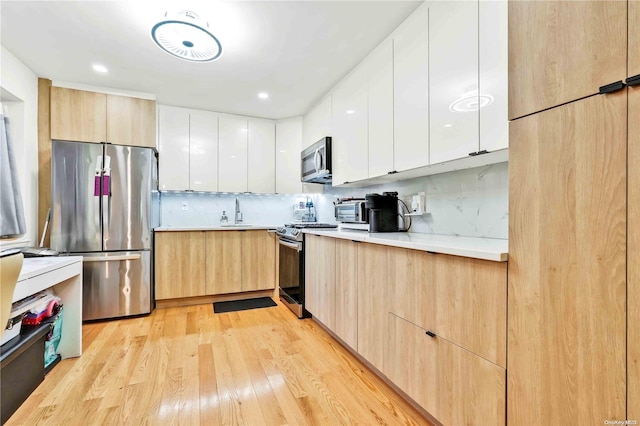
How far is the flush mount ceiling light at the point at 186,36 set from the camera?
1.57 metres

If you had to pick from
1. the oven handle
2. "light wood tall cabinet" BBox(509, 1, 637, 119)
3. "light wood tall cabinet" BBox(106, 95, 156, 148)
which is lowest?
the oven handle

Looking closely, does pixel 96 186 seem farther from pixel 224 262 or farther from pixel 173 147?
pixel 224 262

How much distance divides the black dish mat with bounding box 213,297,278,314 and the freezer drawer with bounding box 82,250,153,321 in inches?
27.3

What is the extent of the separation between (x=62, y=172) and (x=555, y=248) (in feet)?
11.9

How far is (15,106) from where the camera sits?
2396mm

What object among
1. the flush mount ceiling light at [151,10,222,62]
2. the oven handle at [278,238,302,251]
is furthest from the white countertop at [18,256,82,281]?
the oven handle at [278,238,302,251]

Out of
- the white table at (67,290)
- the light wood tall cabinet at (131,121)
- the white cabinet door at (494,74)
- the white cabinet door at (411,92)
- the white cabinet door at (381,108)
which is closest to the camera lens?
the white cabinet door at (494,74)

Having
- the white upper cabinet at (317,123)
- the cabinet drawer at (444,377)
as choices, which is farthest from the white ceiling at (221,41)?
the cabinet drawer at (444,377)

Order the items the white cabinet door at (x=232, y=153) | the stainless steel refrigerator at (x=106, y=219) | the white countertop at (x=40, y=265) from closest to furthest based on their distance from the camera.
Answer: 1. the white countertop at (x=40, y=265)
2. the stainless steel refrigerator at (x=106, y=219)
3. the white cabinet door at (x=232, y=153)

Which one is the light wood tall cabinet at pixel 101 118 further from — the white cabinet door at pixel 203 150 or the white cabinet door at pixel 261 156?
the white cabinet door at pixel 261 156

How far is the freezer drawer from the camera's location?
264 centimetres

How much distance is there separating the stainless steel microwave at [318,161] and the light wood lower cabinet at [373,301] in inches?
51.1

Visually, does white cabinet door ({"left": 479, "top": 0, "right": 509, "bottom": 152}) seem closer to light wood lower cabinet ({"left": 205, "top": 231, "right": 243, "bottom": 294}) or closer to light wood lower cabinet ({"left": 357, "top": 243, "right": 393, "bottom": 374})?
light wood lower cabinet ({"left": 357, "top": 243, "right": 393, "bottom": 374})

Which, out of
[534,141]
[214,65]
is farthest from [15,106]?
[534,141]
